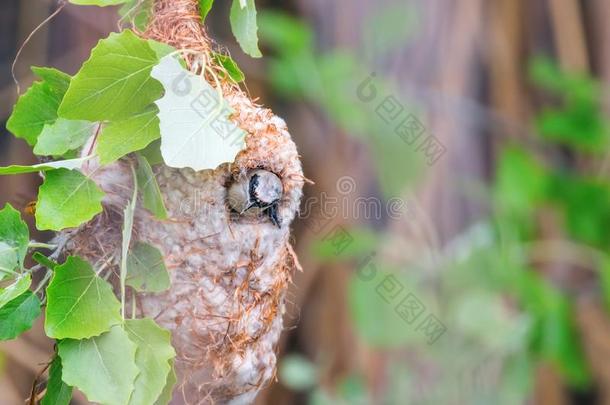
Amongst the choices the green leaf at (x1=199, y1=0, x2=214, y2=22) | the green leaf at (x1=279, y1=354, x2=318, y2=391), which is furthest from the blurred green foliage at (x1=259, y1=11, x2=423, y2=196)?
the green leaf at (x1=199, y1=0, x2=214, y2=22)

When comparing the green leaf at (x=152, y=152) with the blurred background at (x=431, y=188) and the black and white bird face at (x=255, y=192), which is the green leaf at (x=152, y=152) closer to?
the black and white bird face at (x=255, y=192)

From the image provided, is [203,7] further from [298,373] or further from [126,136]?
[298,373]

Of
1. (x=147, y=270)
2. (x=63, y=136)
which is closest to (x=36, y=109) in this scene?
(x=63, y=136)

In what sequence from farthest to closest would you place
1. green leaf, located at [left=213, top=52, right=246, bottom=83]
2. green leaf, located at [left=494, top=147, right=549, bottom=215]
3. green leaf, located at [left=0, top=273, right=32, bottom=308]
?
green leaf, located at [left=494, top=147, right=549, bottom=215], green leaf, located at [left=213, top=52, right=246, bottom=83], green leaf, located at [left=0, top=273, right=32, bottom=308]

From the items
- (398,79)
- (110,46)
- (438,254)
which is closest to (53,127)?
(110,46)

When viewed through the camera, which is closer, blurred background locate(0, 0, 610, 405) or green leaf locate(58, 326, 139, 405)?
green leaf locate(58, 326, 139, 405)

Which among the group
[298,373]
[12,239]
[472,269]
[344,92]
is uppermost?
[12,239]

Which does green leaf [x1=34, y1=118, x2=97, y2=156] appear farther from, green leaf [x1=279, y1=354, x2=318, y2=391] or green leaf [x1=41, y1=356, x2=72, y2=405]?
green leaf [x1=279, y1=354, x2=318, y2=391]

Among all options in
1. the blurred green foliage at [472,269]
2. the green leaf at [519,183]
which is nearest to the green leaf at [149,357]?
the blurred green foliage at [472,269]
